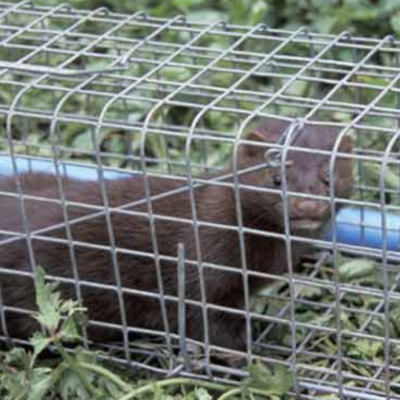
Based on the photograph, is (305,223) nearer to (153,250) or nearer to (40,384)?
(153,250)

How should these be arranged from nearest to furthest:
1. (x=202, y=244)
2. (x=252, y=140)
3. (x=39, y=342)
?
(x=39, y=342) < (x=252, y=140) < (x=202, y=244)

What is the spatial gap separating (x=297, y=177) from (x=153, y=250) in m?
0.50

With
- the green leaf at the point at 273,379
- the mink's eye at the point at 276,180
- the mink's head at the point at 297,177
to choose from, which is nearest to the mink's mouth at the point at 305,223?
the mink's head at the point at 297,177

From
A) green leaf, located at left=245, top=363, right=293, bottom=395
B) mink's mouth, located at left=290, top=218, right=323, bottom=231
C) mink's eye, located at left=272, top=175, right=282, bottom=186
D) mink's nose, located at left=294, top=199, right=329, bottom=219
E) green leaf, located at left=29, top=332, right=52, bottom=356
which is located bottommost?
green leaf, located at left=245, top=363, right=293, bottom=395

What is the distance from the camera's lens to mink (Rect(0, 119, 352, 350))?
376 cm

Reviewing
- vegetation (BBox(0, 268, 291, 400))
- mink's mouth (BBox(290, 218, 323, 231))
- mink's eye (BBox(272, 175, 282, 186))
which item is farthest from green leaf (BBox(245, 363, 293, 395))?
mink's eye (BBox(272, 175, 282, 186))

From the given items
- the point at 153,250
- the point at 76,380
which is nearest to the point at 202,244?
the point at 153,250

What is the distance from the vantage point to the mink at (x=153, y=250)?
12.3 feet

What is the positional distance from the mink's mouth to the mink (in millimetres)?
79

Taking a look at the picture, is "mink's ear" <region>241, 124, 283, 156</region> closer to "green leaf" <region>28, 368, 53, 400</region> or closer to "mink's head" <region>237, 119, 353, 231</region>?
"mink's head" <region>237, 119, 353, 231</region>

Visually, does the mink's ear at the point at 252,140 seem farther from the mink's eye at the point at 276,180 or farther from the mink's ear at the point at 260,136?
the mink's eye at the point at 276,180

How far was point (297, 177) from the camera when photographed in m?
3.54

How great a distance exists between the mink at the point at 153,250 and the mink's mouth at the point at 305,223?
0.08 meters

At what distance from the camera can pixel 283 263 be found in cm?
393
